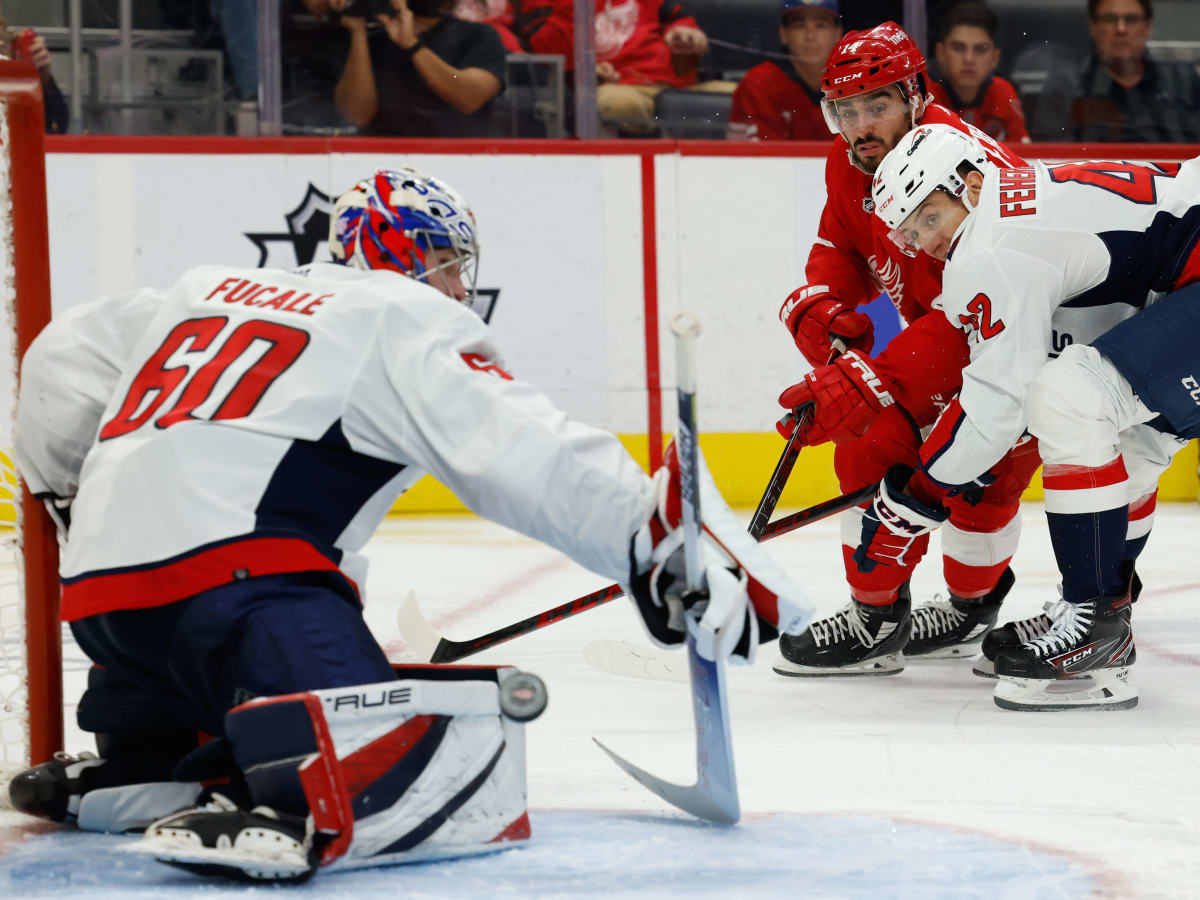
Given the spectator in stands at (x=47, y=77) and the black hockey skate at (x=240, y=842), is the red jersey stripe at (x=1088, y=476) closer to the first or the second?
the black hockey skate at (x=240, y=842)

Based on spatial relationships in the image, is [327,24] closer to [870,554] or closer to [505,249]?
[505,249]

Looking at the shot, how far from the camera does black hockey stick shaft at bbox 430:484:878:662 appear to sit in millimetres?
2297

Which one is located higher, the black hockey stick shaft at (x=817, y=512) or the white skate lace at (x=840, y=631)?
the black hockey stick shaft at (x=817, y=512)

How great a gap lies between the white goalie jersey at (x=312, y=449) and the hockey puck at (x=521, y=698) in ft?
0.45

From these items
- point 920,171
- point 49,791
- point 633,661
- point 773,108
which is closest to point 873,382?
point 920,171

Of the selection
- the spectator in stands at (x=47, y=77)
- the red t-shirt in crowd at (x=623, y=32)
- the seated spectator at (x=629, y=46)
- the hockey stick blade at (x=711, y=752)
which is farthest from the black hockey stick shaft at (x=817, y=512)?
the spectator in stands at (x=47, y=77)

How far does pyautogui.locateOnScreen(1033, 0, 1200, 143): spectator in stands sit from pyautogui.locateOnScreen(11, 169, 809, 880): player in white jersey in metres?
4.36

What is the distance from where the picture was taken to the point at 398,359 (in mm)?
1548

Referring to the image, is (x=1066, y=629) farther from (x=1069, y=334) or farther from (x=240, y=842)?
(x=240, y=842)

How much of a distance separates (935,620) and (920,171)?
0.94 m

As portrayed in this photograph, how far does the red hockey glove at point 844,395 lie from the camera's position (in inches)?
109

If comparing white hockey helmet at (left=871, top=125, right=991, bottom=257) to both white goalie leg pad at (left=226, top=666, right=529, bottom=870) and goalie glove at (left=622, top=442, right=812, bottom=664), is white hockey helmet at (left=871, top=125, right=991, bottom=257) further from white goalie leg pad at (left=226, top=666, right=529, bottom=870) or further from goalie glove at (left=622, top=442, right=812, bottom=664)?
white goalie leg pad at (left=226, top=666, right=529, bottom=870)

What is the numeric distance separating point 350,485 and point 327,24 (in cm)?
384

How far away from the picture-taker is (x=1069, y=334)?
8.52 ft
